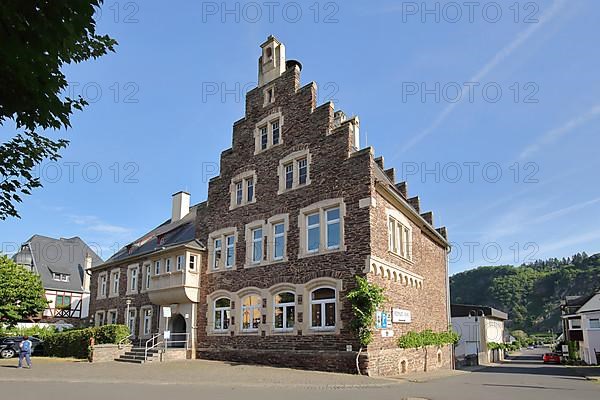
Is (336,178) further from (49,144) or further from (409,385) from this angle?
(49,144)

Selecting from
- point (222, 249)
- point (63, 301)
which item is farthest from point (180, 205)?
point (63, 301)

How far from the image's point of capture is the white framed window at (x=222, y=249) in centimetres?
2572

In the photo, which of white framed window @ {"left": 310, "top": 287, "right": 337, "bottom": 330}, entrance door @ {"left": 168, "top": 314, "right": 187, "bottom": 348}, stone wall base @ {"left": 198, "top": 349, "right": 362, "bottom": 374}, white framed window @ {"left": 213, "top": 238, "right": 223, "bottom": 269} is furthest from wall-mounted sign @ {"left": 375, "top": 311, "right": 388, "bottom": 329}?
entrance door @ {"left": 168, "top": 314, "right": 187, "bottom": 348}

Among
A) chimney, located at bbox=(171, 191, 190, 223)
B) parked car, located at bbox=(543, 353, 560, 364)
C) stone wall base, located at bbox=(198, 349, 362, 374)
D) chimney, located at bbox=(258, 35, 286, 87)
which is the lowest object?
parked car, located at bbox=(543, 353, 560, 364)

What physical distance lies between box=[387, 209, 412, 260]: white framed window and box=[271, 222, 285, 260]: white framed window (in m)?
4.87

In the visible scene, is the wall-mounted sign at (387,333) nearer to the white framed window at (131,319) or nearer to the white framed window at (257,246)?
the white framed window at (257,246)

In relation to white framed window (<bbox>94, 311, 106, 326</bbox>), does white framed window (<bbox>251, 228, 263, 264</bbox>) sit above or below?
above

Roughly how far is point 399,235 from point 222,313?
9752 mm

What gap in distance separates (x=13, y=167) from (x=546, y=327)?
550 ft

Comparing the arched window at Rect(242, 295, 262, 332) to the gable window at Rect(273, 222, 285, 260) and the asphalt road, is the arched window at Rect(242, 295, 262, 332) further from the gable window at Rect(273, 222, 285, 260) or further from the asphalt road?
the asphalt road

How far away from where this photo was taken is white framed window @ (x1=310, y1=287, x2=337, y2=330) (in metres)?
20.1

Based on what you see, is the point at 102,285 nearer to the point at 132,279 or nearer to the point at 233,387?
the point at 132,279

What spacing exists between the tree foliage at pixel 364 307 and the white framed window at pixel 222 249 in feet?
27.6

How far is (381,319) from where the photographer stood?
777 inches
